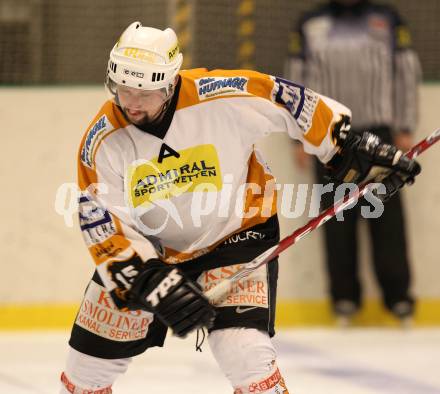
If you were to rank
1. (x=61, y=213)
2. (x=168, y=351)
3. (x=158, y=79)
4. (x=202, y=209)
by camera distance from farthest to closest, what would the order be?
(x=61, y=213) < (x=168, y=351) < (x=202, y=209) < (x=158, y=79)

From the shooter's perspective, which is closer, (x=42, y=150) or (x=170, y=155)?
(x=170, y=155)

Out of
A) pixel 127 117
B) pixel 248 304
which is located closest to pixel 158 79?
pixel 127 117

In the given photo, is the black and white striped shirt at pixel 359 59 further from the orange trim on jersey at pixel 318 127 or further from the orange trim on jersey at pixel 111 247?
the orange trim on jersey at pixel 111 247

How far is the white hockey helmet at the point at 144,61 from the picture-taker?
2.46 metres

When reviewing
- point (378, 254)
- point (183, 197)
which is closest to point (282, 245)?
point (183, 197)

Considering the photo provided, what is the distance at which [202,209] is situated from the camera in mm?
2646

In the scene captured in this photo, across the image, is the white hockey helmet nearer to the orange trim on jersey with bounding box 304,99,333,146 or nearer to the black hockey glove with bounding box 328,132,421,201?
the orange trim on jersey with bounding box 304,99,333,146

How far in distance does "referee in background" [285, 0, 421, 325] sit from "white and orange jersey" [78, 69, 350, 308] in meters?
2.20

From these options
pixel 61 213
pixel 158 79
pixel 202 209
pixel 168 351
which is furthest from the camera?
pixel 61 213

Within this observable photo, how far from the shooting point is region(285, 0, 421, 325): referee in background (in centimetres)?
488

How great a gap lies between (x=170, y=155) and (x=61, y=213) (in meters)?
2.35

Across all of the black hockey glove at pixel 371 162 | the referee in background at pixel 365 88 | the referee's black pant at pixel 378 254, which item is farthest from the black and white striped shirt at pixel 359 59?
the black hockey glove at pixel 371 162

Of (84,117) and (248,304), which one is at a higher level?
(248,304)

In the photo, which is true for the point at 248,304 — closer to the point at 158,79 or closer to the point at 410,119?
the point at 158,79
